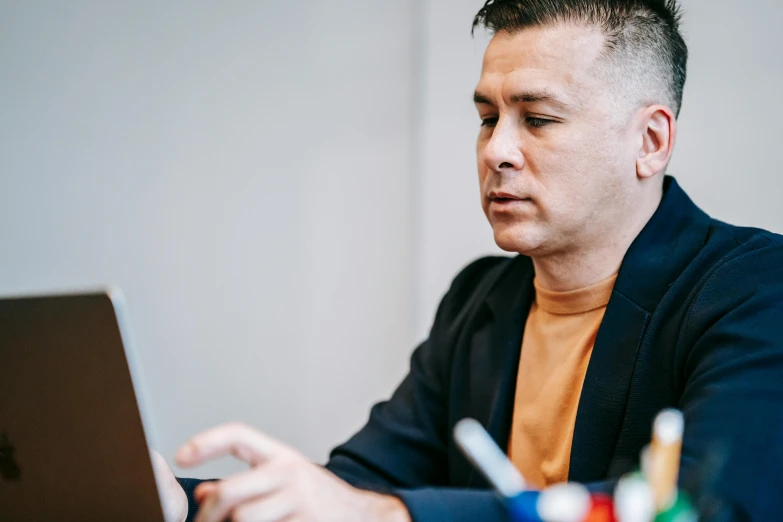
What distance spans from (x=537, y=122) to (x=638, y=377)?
405 mm

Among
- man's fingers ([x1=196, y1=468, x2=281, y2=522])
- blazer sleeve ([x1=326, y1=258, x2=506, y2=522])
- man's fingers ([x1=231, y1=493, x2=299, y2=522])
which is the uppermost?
man's fingers ([x1=196, y1=468, x2=281, y2=522])

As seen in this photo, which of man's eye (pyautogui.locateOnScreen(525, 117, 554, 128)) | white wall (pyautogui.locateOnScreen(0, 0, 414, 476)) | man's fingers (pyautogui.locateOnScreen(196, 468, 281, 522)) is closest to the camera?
man's fingers (pyautogui.locateOnScreen(196, 468, 281, 522))

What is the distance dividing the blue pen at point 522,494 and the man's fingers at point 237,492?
0.18 metres

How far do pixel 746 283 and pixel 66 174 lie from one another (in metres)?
1.52

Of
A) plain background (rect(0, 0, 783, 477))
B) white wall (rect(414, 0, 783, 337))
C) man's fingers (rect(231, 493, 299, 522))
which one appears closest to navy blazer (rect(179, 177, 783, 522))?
man's fingers (rect(231, 493, 299, 522))

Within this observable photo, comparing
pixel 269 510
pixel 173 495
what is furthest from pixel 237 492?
pixel 173 495

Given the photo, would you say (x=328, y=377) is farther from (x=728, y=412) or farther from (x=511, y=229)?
(x=728, y=412)

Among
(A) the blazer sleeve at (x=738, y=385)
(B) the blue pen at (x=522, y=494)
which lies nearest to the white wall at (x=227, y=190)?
(A) the blazer sleeve at (x=738, y=385)

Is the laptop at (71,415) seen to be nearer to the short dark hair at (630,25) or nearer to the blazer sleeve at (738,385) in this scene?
the blazer sleeve at (738,385)

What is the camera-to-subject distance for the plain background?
5.82ft

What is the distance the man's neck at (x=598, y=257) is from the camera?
1.16 meters

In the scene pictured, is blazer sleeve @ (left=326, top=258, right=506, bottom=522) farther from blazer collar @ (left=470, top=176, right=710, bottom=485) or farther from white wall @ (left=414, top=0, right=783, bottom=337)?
white wall @ (left=414, top=0, right=783, bottom=337)

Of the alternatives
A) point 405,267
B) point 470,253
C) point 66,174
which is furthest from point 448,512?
point 66,174

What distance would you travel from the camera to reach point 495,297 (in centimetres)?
132
